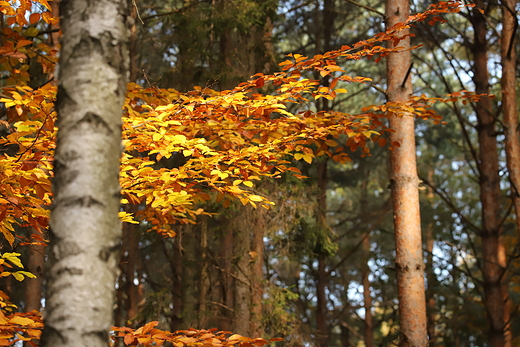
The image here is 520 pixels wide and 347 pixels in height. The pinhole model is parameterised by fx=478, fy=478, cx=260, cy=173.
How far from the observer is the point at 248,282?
7.85m

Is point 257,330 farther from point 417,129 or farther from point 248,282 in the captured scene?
point 417,129

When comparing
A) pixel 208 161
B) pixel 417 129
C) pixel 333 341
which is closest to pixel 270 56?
pixel 208 161

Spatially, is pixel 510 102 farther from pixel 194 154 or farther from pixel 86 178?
pixel 86 178

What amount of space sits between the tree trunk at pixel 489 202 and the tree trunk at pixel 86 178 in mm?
6976

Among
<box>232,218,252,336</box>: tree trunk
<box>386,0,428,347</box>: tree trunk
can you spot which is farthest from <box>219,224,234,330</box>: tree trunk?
<box>386,0,428,347</box>: tree trunk

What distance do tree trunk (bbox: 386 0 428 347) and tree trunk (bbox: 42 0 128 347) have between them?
3.50 metres

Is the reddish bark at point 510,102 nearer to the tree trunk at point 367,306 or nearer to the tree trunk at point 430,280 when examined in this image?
the tree trunk at point 430,280

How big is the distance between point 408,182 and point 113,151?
12.0 ft

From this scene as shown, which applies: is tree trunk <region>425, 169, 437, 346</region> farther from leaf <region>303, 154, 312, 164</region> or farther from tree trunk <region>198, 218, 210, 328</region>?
leaf <region>303, 154, 312, 164</region>

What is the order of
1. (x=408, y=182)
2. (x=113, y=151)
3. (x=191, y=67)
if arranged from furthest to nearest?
1. (x=191, y=67)
2. (x=408, y=182)
3. (x=113, y=151)

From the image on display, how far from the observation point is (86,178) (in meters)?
1.46

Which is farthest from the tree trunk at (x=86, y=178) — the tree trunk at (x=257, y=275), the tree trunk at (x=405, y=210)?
the tree trunk at (x=257, y=275)

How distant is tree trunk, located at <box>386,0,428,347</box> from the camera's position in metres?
4.37

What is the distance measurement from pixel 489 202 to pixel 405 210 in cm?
397
